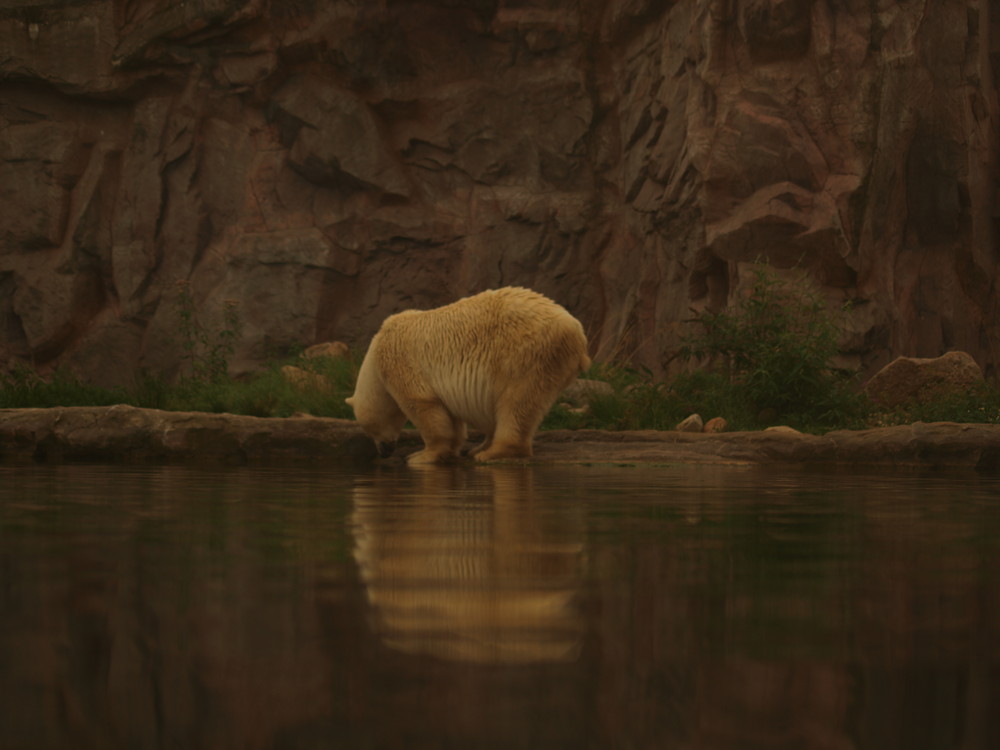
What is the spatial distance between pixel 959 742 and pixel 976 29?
12308 millimetres

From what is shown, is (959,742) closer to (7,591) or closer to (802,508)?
(7,591)

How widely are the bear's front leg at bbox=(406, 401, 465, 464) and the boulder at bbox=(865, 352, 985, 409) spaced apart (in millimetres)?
4689

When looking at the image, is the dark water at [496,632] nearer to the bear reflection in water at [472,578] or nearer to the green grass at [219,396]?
the bear reflection in water at [472,578]

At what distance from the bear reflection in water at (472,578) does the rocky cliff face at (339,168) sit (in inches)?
391

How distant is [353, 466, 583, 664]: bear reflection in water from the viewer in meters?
1.24

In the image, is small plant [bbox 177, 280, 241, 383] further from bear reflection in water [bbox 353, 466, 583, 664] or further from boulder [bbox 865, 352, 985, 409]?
bear reflection in water [bbox 353, 466, 583, 664]

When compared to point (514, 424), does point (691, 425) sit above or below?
below

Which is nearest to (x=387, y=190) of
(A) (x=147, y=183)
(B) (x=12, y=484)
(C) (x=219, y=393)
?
(A) (x=147, y=183)

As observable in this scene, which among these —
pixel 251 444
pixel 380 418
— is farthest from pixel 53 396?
pixel 380 418

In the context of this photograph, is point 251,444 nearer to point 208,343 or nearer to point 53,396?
point 53,396

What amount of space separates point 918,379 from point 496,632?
935cm

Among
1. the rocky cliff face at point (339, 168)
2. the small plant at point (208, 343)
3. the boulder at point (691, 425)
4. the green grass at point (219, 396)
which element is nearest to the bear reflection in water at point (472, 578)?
the boulder at point (691, 425)

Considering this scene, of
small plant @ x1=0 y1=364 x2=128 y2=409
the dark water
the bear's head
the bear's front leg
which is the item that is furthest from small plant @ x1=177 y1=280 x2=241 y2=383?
the dark water

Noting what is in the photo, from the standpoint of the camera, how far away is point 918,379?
969 centimetres
